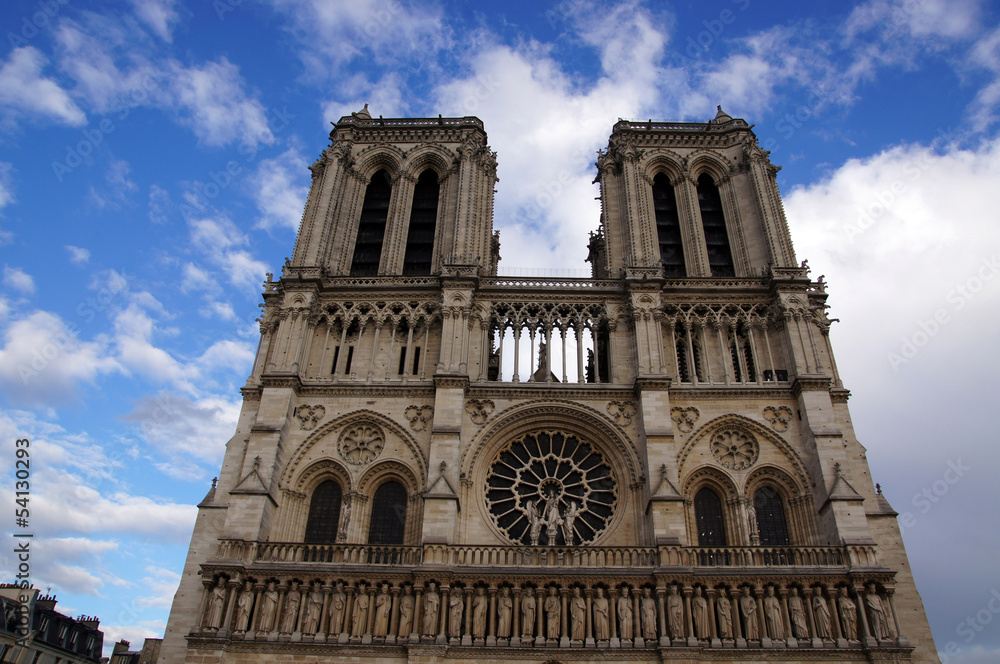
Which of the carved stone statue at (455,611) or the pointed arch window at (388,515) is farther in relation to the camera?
the pointed arch window at (388,515)

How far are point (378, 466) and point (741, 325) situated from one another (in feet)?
44.5

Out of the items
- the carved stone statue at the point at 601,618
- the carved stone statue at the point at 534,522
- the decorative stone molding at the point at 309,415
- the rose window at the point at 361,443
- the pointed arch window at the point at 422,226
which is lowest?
the carved stone statue at the point at 601,618

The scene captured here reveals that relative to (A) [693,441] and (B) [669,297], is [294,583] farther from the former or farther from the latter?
(B) [669,297]

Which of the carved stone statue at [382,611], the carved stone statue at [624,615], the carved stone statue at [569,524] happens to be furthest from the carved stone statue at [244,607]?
the carved stone statue at [624,615]

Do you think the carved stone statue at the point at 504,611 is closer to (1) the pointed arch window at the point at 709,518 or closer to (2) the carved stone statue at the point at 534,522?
(2) the carved stone statue at the point at 534,522

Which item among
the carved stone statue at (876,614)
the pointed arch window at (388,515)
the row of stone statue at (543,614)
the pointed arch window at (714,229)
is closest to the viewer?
the carved stone statue at (876,614)

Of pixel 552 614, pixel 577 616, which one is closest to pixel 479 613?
pixel 552 614

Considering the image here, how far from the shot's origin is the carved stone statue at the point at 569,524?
21328mm

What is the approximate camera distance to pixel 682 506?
67.5ft

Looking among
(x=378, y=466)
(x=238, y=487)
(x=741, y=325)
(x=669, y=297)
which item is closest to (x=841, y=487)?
(x=741, y=325)

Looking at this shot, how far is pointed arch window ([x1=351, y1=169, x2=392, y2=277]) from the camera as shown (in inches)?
1146

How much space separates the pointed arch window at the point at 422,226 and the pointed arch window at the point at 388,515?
9.39m

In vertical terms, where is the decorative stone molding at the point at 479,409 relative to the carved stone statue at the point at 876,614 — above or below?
above

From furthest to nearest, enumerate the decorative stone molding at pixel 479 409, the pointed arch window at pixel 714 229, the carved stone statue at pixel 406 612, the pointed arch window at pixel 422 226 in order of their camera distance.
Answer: the pointed arch window at pixel 422 226 < the pointed arch window at pixel 714 229 < the decorative stone molding at pixel 479 409 < the carved stone statue at pixel 406 612
